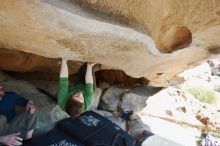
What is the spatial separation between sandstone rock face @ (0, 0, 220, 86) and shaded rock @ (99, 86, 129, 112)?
1075mm

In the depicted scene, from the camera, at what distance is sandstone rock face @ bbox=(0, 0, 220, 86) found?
1579mm

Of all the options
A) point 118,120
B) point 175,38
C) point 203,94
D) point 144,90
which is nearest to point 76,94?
point 175,38

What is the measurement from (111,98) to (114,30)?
2.17 metres

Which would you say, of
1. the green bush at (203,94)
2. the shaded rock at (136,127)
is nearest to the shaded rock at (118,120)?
the shaded rock at (136,127)

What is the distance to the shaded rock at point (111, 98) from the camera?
12.6 ft

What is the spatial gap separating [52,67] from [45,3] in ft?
6.25

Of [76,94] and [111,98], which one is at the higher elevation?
[76,94]

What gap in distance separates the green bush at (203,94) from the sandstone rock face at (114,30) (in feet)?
13.4

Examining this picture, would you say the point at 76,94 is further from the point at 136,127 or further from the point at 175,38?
the point at 136,127

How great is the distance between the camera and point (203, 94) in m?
6.91

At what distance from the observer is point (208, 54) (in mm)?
2848

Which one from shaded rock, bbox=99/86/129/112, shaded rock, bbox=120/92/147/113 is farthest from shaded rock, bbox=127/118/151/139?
shaded rock, bbox=99/86/129/112

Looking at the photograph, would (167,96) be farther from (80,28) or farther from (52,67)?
(80,28)

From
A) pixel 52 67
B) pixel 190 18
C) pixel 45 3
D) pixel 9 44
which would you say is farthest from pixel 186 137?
pixel 45 3
